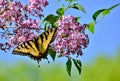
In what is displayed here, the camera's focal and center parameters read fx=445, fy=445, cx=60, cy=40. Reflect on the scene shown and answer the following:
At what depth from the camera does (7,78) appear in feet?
98.2

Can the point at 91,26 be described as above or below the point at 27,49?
above

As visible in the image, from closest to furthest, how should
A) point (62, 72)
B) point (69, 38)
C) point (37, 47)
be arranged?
point (69, 38)
point (37, 47)
point (62, 72)

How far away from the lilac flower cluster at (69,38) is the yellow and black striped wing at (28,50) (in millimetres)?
384

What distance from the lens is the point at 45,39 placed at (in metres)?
5.32

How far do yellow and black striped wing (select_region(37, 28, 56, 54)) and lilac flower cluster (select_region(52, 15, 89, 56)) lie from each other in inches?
3.4

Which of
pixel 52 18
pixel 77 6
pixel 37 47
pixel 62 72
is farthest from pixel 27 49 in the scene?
pixel 62 72

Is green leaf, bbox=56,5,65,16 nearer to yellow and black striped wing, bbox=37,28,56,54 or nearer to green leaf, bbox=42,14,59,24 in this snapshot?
green leaf, bbox=42,14,59,24

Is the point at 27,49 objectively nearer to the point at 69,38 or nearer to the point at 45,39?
the point at 45,39

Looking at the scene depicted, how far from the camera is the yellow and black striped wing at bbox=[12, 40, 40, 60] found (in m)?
5.27

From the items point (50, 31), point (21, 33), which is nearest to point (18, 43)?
point (21, 33)

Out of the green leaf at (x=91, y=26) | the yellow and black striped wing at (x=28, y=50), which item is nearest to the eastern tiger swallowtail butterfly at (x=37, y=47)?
the yellow and black striped wing at (x=28, y=50)

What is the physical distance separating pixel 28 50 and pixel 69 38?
0.78m

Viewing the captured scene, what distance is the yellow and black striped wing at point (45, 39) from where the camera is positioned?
503 centimetres

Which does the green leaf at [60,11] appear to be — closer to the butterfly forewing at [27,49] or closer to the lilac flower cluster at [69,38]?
the lilac flower cluster at [69,38]
